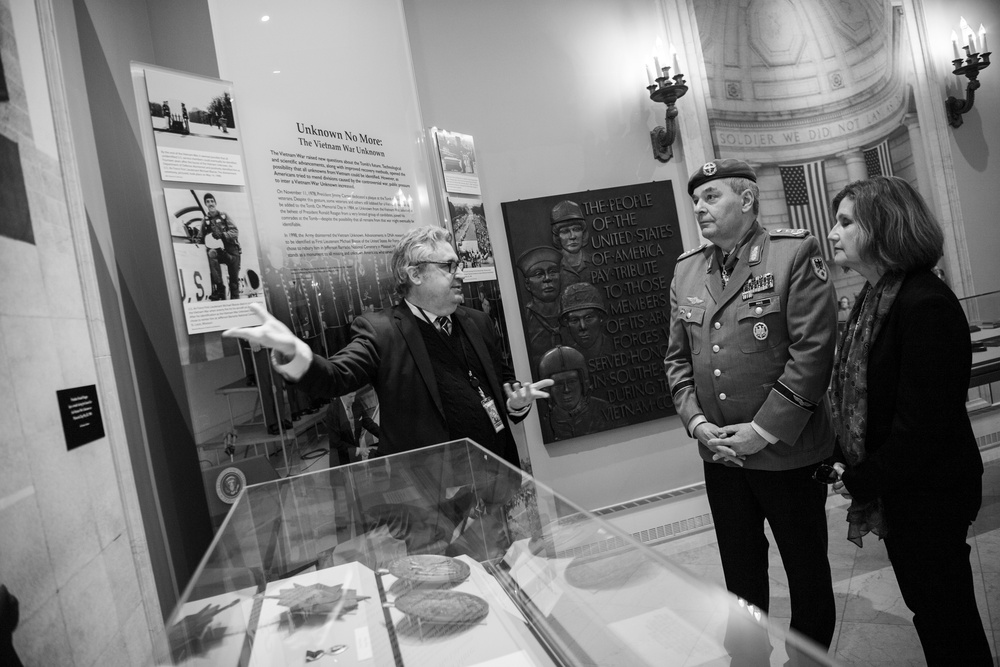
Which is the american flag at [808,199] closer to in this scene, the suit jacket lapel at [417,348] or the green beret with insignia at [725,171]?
the green beret with insignia at [725,171]

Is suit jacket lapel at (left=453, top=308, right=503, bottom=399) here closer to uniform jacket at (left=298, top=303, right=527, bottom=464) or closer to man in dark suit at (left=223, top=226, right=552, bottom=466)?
man in dark suit at (left=223, top=226, right=552, bottom=466)

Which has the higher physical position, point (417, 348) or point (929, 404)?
point (417, 348)

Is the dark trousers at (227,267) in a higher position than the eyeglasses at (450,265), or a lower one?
higher

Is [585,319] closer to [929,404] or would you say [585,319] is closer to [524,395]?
[524,395]

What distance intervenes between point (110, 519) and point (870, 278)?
2.74 metres

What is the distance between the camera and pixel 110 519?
2.32 m

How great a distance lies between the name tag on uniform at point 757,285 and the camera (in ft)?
7.64

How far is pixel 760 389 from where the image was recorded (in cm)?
235

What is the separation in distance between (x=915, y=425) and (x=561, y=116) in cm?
323

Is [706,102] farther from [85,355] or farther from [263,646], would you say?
[263,646]

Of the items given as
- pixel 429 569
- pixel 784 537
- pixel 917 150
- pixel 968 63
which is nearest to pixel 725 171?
pixel 784 537

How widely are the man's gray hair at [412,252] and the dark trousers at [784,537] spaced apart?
144 cm

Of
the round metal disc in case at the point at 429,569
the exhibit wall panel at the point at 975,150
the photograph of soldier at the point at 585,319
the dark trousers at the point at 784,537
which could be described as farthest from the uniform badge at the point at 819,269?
the exhibit wall panel at the point at 975,150

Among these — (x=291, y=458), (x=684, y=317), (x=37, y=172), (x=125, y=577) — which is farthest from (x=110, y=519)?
(x=684, y=317)
